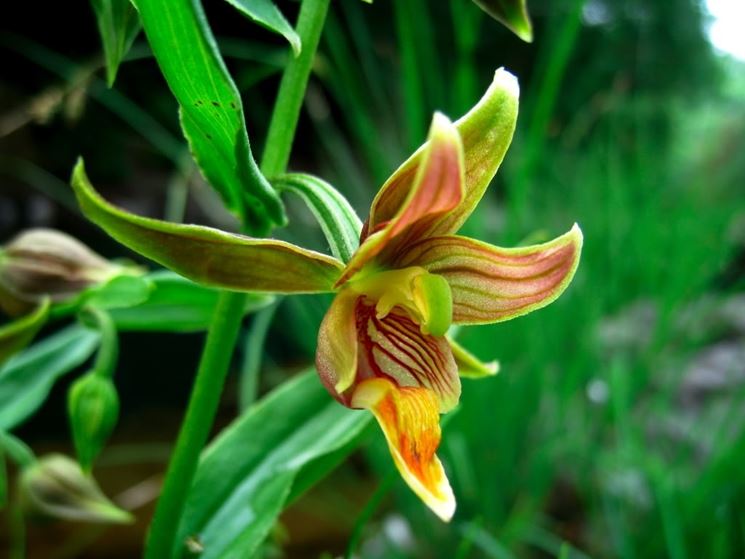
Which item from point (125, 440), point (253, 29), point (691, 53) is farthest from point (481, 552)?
point (691, 53)

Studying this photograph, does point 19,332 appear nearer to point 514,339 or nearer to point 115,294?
point 115,294

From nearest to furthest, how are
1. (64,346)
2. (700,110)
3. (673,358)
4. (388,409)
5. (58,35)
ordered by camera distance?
1. (388,409)
2. (64,346)
3. (673,358)
4. (58,35)
5. (700,110)

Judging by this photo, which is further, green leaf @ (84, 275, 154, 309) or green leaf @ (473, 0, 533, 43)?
green leaf @ (84, 275, 154, 309)

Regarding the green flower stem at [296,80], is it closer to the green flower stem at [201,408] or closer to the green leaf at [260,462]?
the green flower stem at [201,408]

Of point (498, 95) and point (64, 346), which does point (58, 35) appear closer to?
point (64, 346)

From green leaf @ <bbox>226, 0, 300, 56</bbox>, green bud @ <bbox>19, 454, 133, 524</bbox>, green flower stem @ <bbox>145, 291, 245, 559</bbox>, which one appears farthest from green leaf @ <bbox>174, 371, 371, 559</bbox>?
green leaf @ <bbox>226, 0, 300, 56</bbox>

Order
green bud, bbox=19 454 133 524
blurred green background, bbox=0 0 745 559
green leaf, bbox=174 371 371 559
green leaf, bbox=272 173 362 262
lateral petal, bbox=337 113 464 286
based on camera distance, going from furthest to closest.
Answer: blurred green background, bbox=0 0 745 559, green bud, bbox=19 454 133 524, green leaf, bbox=174 371 371 559, green leaf, bbox=272 173 362 262, lateral petal, bbox=337 113 464 286

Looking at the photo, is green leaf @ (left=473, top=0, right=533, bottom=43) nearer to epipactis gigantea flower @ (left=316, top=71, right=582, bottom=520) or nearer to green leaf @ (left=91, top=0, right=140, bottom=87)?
epipactis gigantea flower @ (left=316, top=71, right=582, bottom=520)
